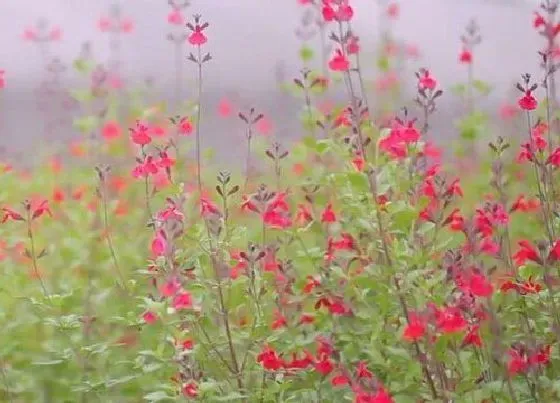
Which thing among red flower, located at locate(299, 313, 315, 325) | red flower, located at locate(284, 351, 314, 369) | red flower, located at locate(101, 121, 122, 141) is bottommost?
red flower, located at locate(284, 351, 314, 369)

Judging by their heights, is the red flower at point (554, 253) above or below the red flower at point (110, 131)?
below

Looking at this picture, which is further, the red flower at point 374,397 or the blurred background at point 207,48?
the blurred background at point 207,48

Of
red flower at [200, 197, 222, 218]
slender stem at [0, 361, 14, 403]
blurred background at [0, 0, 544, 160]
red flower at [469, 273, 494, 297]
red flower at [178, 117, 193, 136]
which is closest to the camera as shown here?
red flower at [469, 273, 494, 297]

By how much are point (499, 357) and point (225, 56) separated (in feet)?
4.97

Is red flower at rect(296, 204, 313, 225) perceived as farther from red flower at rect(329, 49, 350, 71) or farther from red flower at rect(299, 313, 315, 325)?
red flower at rect(329, 49, 350, 71)

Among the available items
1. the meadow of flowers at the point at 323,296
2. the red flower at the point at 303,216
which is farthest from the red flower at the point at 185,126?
the red flower at the point at 303,216

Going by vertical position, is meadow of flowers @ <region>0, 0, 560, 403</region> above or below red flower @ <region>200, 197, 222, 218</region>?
below

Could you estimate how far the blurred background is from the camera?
2.71 metres

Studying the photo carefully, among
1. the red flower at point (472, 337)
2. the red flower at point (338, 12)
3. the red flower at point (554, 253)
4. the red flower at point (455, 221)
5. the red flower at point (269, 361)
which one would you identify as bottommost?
the red flower at point (269, 361)

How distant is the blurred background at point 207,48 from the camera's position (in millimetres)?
2713

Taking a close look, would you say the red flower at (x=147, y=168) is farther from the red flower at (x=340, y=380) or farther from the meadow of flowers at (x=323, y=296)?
the red flower at (x=340, y=380)

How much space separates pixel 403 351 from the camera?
5.07 ft

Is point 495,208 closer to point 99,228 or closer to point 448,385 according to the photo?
point 448,385

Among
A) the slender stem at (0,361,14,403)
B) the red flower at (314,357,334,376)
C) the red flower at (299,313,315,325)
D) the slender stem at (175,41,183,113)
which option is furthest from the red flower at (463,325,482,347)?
the slender stem at (175,41,183,113)
